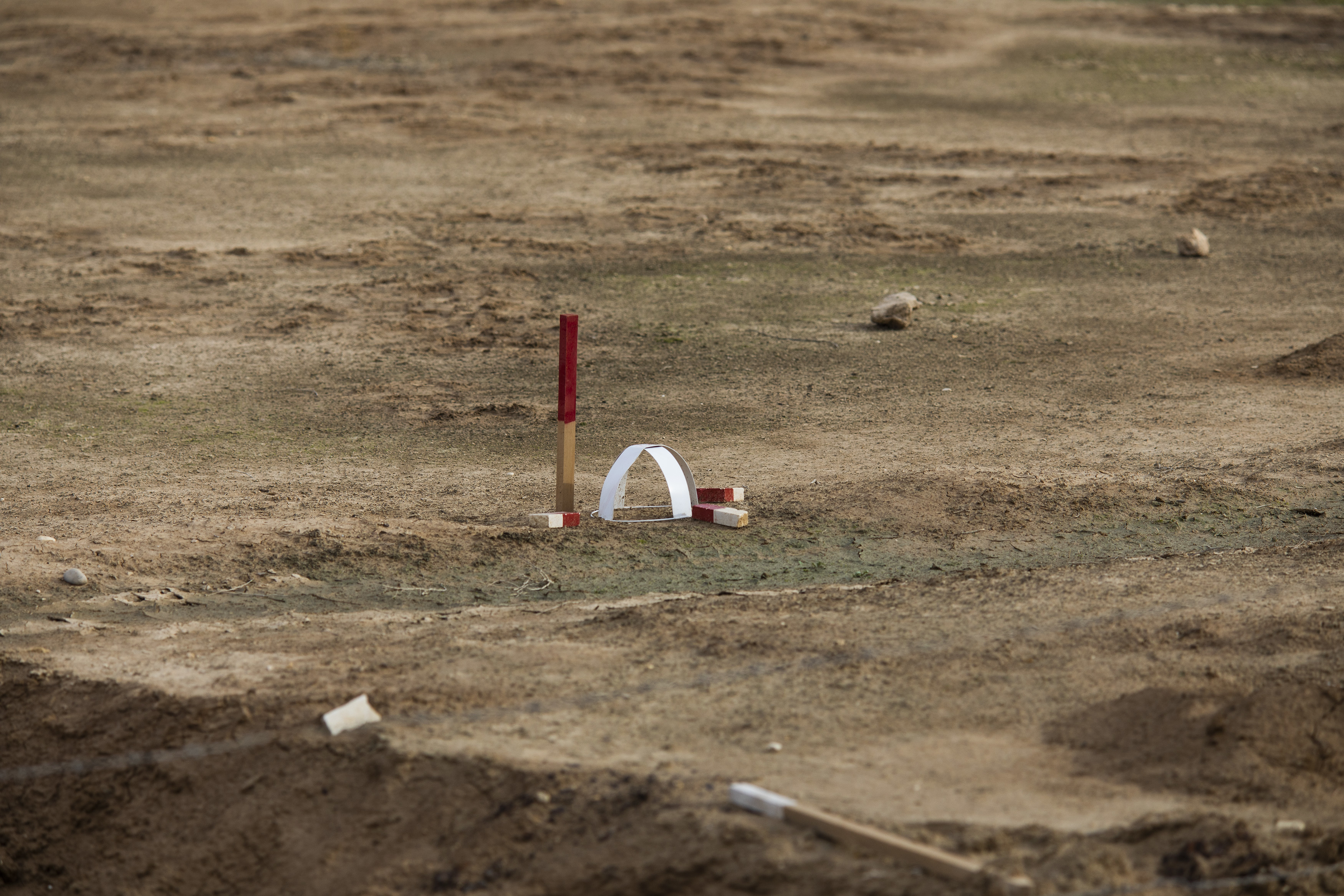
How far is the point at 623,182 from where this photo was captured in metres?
15.1

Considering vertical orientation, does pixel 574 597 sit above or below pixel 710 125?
below

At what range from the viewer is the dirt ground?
462cm

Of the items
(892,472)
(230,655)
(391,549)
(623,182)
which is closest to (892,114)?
(623,182)

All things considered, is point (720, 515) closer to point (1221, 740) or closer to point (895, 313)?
point (1221, 740)

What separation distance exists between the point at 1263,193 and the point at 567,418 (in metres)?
10.8

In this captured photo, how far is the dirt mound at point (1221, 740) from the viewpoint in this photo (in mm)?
4531

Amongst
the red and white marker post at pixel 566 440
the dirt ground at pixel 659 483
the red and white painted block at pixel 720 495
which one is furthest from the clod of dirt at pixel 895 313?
the red and white marker post at pixel 566 440

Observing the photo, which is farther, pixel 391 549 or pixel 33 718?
pixel 391 549

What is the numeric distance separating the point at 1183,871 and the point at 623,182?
12.0m

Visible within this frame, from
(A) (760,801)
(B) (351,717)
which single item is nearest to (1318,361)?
(A) (760,801)

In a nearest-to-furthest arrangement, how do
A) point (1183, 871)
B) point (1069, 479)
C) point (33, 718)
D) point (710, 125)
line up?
point (1183, 871), point (33, 718), point (1069, 479), point (710, 125)

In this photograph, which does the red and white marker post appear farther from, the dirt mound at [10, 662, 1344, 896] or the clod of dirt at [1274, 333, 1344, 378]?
the clod of dirt at [1274, 333, 1344, 378]

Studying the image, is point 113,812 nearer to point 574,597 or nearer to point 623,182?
point 574,597

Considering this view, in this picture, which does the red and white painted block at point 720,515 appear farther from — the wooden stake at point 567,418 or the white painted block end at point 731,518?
the wooden stake at point 567,418
